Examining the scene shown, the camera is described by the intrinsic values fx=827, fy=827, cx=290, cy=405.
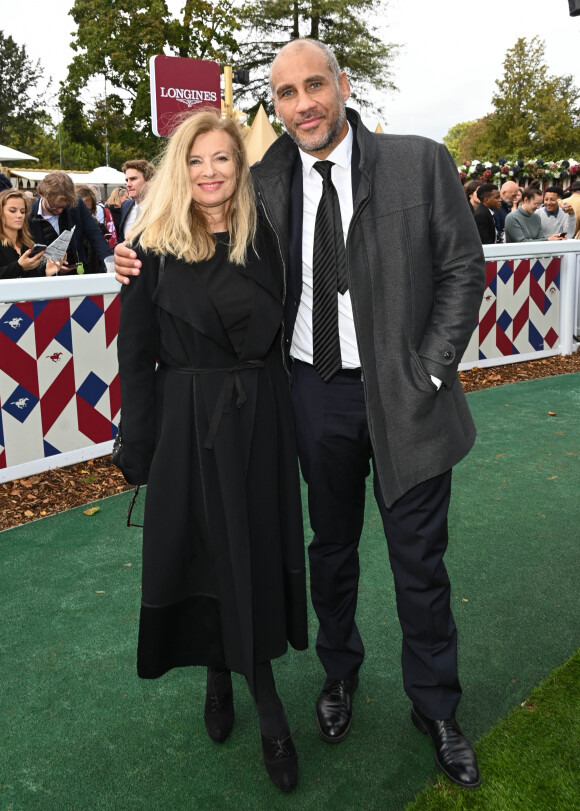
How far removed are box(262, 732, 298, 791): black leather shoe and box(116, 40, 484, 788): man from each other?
226 millimetres

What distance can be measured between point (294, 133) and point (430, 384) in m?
0.90

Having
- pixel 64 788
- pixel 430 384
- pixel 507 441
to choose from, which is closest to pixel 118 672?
pixel 64 788

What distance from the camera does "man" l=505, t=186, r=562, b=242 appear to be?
10.7 meters

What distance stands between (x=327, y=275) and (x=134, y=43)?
3239 centimetres

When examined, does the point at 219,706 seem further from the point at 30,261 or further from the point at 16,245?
the point at 16,245

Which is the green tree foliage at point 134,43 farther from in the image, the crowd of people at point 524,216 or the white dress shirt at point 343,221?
the white dress shirt at point 343,221

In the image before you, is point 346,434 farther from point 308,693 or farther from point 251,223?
point 308,693

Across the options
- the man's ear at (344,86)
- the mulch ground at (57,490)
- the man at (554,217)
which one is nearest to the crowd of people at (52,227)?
the mulch ground at (57,490)

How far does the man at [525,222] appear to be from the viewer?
10688 mm

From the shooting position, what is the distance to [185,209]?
8.03ft

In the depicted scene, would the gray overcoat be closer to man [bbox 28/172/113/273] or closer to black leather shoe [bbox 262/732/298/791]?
black leather shoe [bbox 262/732/298/791]

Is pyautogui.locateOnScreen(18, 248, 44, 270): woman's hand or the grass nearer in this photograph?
the grass

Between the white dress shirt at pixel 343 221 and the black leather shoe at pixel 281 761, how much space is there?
1.24 metres

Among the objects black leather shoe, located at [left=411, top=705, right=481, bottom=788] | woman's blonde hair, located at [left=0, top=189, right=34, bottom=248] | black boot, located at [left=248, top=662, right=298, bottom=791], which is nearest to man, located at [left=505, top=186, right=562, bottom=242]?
woman's blonde hair, located at [left=0, top=189, right=34, bottom=248]
